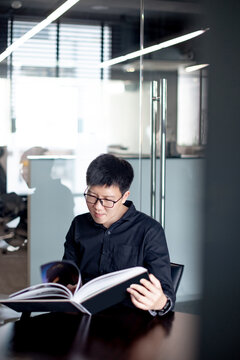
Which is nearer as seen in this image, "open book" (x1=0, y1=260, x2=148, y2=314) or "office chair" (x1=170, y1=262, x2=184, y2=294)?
"open book" (x1=0, y1=260, x2=148, y2=314)

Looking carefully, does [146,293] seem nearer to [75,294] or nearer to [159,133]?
[75,294]

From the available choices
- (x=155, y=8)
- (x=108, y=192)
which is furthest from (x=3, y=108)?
(x=108, y=192)

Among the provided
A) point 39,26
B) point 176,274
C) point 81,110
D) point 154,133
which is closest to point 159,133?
point 154,133

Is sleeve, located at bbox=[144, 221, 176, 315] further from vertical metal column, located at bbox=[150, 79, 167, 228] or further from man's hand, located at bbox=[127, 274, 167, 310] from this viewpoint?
vertical metal column, located at bbox=[150, 79, 167, 228]

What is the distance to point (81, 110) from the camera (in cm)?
304

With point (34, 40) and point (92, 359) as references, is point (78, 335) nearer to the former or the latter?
point (92, 359)

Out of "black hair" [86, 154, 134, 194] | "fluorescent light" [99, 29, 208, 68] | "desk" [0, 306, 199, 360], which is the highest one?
"fluorescent light" [99, 29, 208, 68]

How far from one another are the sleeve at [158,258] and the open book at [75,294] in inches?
9.8

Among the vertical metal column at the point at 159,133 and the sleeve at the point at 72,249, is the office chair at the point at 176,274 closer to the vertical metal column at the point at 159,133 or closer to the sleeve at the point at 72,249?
the sleeve at the point at 72,249

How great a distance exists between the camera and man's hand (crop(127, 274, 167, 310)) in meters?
1.44

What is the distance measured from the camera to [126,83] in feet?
10.1

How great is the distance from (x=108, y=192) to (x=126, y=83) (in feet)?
4.53

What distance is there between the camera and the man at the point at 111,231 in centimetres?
183

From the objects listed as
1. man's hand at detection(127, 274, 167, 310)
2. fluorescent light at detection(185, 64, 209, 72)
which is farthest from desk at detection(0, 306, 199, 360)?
fluorescent light at detection(185, 64, 209, 72)
